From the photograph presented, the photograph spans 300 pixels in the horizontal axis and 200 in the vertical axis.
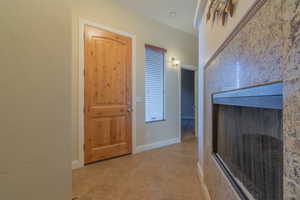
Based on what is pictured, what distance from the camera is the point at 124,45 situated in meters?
3.33

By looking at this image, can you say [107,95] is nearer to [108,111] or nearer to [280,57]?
[108,111]

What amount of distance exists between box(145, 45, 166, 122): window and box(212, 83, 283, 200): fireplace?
2.58 meters

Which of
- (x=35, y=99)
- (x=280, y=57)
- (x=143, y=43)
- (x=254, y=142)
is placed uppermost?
(x=143, y=43)

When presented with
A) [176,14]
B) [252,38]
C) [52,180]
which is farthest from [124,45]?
[252,38]

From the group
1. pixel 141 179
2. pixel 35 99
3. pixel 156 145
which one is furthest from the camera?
pixel 156 145

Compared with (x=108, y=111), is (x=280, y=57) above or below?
above

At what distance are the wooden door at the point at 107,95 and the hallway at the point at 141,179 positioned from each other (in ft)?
1.04

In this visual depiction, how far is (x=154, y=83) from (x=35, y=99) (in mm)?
3013

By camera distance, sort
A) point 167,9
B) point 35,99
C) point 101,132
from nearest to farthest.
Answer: point 35,99 → point 101,132 → point 167,9

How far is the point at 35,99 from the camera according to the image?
1.14m

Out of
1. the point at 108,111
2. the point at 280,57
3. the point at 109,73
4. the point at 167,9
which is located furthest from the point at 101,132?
the point at 280,57

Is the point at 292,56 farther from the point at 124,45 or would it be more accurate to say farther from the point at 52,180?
the point at 124,45

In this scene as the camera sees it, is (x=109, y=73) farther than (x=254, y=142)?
Yes

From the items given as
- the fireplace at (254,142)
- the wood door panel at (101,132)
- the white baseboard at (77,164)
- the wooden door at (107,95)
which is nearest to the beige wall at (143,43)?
the white baseboard at (77,164)
